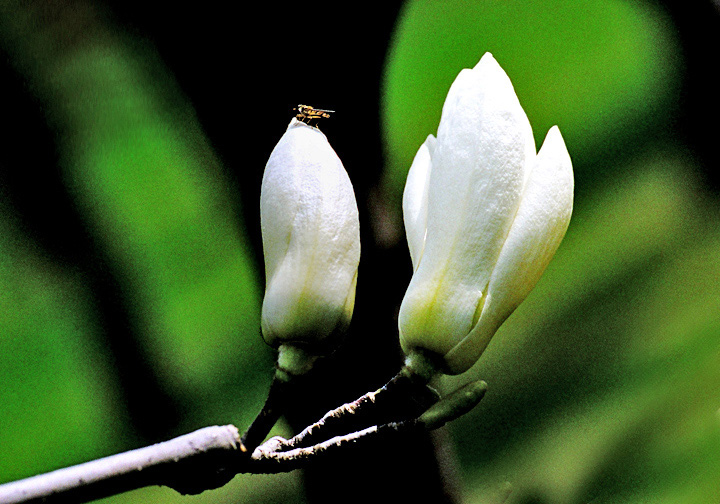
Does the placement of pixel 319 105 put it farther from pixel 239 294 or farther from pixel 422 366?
pixel 422 366

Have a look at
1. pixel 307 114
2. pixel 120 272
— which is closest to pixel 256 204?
pixel 120 272

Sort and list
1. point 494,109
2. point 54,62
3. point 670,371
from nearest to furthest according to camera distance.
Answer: point 494,109
point 670,371
point 54,62

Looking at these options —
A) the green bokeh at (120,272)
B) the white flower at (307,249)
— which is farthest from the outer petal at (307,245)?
the green bokeh at (120,272)

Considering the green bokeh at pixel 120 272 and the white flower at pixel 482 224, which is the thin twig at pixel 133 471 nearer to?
the white flower at pixel 482 224

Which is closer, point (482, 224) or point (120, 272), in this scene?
point (482, 224)

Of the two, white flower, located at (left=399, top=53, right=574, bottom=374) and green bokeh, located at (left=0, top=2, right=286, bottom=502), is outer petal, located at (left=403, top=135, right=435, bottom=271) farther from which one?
green bokeh, located at (left=0, top=2, right=286, bottom=502)

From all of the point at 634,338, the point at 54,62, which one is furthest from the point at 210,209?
the point at 634,338

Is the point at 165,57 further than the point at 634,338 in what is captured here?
Yes

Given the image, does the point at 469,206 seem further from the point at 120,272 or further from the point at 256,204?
the point at 120,272

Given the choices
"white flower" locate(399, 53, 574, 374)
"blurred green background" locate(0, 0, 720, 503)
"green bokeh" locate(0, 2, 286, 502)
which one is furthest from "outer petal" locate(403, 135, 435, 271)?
"green bokeh" locate(0, 2, 286, 502)
